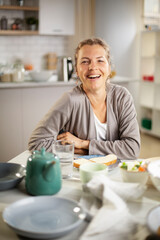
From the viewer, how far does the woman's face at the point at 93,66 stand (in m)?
1.80

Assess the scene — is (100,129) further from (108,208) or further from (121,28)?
(121,28)

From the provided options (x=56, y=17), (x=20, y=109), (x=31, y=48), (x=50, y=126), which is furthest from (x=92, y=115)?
(x=31, y=48)

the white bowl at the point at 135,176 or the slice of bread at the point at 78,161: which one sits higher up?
the white bowl at the point at 135,176

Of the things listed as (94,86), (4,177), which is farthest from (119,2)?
(4,177)

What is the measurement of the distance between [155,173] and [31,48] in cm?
498

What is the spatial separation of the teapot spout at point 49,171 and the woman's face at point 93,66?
2.64 feet

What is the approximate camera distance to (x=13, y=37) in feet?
18.4

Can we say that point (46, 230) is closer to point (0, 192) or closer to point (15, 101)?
point (0, 192)

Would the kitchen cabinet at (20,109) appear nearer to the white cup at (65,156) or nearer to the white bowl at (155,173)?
the white cup at (65,156)

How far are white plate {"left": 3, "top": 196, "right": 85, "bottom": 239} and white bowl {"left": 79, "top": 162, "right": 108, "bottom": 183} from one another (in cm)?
18

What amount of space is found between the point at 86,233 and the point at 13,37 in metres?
5.17

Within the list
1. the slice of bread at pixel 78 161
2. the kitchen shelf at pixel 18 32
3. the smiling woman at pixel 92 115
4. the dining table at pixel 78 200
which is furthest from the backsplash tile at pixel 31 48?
the dining table at pixel 78 200

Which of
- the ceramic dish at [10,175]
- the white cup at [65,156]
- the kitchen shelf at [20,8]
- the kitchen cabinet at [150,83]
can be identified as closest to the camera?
the ceramic dish at [10,175]

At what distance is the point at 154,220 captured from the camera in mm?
888
